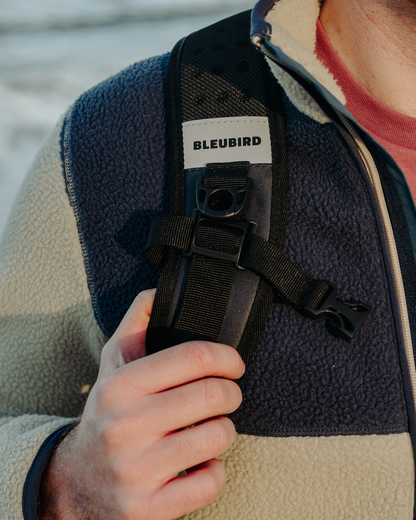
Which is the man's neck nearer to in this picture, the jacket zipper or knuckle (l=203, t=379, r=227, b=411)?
the jacket zipper

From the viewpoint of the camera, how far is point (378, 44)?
2.07 ft

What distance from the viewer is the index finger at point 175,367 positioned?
1.49 ft

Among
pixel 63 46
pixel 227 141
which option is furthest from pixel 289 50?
pixel 63 46

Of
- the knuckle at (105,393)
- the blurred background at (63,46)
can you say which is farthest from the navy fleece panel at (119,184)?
the blurred background at (63,46)

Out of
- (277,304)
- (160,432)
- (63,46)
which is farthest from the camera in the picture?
(63,46)

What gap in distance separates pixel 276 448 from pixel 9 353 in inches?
17.6

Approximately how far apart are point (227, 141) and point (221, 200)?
9 cm

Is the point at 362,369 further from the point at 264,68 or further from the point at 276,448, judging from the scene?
the point at 264,68

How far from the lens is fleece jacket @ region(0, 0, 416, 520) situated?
20.6 inches

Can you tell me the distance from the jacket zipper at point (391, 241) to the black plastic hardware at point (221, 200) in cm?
16

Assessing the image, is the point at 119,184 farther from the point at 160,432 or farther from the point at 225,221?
the point at 160,432

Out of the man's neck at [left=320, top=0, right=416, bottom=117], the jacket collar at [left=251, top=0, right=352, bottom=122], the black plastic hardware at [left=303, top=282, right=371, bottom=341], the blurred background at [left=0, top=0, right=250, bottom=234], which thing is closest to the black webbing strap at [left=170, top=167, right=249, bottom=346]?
the black plastic hardware at [left=303, top=282, right=371, bottom=341]

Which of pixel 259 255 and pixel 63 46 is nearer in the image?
pixel 259 255

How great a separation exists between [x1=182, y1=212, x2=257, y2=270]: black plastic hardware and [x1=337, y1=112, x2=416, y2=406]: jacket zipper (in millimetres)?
180
